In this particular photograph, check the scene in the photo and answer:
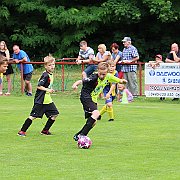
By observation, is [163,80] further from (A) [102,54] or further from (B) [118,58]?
(A) [102,54]

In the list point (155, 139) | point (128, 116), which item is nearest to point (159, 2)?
point (128, 116)

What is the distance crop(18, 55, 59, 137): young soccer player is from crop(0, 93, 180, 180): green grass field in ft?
0.74

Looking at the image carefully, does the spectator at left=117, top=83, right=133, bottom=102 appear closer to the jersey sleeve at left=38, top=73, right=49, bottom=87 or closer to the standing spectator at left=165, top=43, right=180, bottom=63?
the standing spectator at left=165, top=43, right=180, bottom=63

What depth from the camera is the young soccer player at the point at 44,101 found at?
1323 centimetres

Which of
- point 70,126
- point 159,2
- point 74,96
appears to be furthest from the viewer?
point 159,2

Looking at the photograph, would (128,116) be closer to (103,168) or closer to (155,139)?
(155,139)

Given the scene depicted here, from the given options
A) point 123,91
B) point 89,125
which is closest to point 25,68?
point 123,91

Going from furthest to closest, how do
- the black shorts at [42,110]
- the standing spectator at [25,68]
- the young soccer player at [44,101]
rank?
the standing spectator at [25,68] < the black shorts at [42,110] < the young soccer player at [44,101]

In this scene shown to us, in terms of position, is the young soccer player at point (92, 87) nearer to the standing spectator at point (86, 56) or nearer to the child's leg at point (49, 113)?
the child's leg at point (49, 113)

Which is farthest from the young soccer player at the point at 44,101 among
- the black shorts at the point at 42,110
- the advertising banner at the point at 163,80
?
the advertising banner at the point at 163,80

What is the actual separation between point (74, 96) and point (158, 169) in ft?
43.7

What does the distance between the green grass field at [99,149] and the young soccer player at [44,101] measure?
23cm

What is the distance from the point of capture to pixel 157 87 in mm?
21312

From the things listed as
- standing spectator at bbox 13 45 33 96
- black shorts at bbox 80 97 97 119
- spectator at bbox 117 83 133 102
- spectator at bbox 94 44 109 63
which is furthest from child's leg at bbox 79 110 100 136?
standing spectator at bbox 13 45 33 96
